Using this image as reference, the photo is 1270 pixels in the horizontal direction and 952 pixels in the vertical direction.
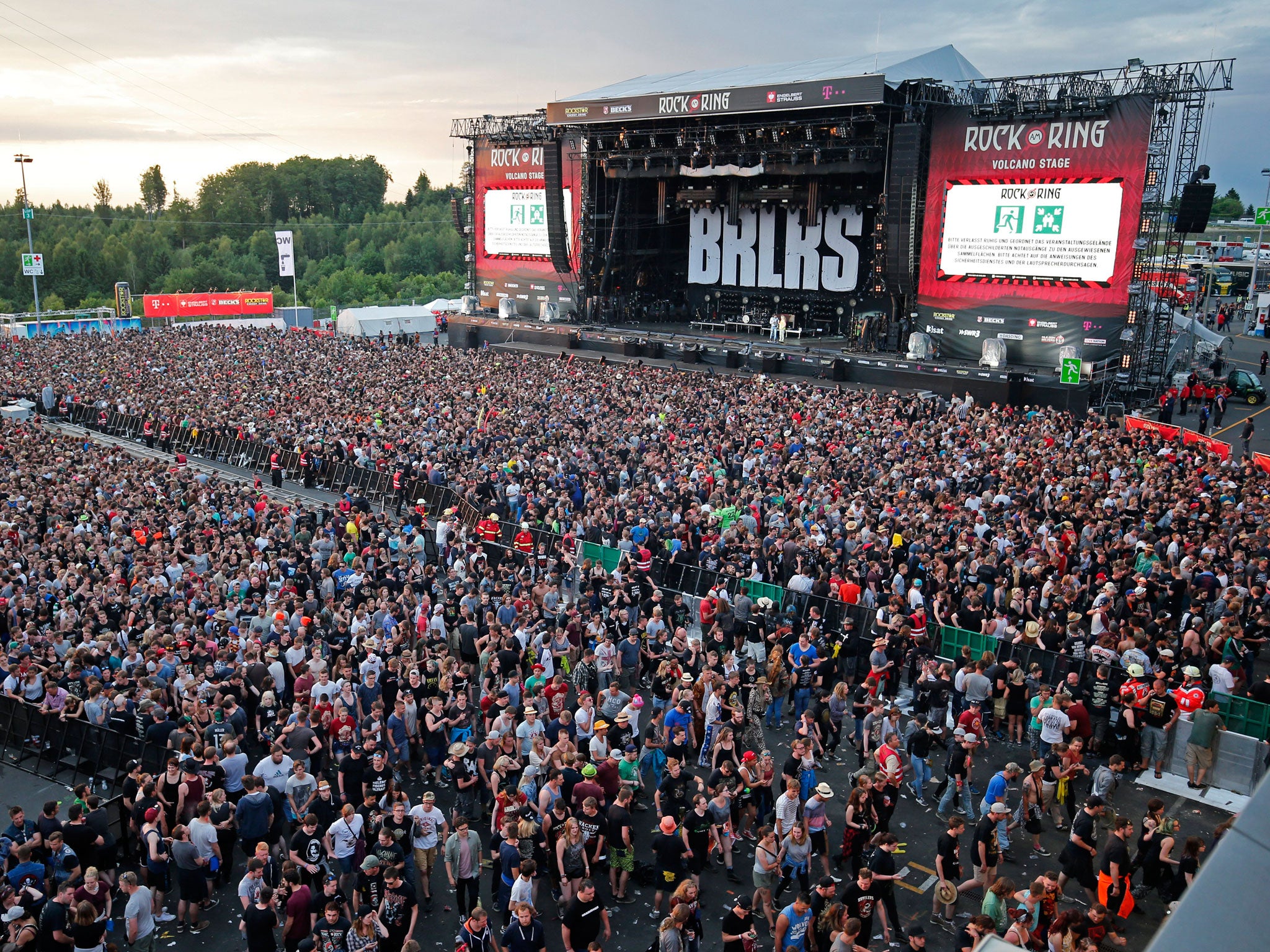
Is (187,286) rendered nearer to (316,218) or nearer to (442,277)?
(442,277)

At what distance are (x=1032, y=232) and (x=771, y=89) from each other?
9.54m

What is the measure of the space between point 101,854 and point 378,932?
2871 mm

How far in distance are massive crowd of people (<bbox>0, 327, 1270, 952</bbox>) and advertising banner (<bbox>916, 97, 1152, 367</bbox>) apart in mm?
7611

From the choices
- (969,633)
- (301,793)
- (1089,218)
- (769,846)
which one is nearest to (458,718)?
(301,793)

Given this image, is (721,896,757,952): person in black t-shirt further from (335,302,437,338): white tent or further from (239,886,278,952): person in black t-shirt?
(335,302,437,338): white tent

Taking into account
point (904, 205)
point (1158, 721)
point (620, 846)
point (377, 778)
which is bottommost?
point (620, 846)

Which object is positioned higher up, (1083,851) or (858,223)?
(858,223)

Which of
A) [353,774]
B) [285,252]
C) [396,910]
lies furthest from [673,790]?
[285,252]

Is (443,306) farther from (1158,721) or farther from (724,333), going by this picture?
(1158,721)

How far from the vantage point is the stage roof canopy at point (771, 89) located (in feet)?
97.7

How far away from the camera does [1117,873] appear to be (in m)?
8.02

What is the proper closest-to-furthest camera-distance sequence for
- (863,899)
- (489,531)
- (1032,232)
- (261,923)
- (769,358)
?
1. (261,923)
2. (863,899)
3. (489,531)
4. (1032,232)
5. (769,358)

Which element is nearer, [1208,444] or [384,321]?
[1208,444]

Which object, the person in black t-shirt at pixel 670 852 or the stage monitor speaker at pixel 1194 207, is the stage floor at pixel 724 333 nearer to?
the stage monitor speaker at pixel 1194 207
